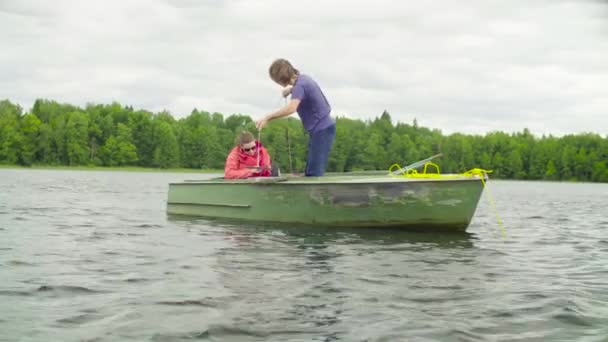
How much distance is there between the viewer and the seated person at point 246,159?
1116cm

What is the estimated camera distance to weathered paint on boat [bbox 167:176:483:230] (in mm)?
9219

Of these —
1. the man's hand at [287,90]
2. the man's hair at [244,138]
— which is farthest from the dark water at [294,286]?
the man's hair at [244,138]

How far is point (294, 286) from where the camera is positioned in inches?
217

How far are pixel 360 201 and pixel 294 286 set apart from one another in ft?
13.9

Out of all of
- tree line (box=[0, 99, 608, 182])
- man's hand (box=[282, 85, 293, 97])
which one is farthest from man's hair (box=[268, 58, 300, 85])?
tree line (box=[0, 99, 608, 182])

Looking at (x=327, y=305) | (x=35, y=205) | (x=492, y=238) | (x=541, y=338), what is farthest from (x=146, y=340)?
(x=35, y=205)

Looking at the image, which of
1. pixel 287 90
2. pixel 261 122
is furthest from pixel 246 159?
pixel 261 122

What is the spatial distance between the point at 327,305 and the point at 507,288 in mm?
1704

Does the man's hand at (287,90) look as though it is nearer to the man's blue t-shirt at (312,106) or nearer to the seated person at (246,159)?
the man's blue t-shirt at (312,106)

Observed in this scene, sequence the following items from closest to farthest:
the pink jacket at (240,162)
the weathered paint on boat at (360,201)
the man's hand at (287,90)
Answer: the weathered paint on boat at (360,201) → the man's hand at (287,90) → the pink jacket at (240,162)

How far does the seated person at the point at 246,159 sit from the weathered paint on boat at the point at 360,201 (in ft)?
1.53

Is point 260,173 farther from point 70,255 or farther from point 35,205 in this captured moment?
point 35,205

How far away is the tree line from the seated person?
246ft

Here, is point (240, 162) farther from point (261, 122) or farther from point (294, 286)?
point (294, 286)
